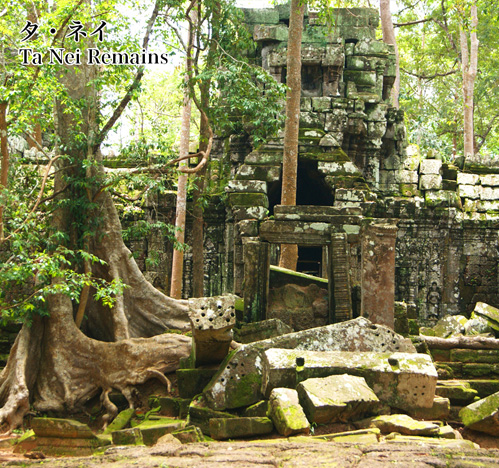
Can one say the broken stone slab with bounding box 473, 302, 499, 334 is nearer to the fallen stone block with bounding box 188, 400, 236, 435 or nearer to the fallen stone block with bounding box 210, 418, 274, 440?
the fallen stone block with bounding box 188, 400, 236, 435

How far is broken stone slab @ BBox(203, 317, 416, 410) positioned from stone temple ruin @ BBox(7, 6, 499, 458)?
0.6 inches

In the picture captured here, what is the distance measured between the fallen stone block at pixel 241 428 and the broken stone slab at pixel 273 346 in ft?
2.85

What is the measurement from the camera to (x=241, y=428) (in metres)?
5.95

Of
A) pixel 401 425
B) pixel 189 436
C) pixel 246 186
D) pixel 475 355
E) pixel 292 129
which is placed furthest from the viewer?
pixel 246 186

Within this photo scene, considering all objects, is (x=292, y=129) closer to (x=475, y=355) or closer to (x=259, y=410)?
(x=475, y=355)

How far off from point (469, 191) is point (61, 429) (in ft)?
39.1

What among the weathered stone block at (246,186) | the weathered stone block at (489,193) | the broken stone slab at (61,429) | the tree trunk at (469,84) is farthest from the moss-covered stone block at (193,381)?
the tree trunk at (469,84)

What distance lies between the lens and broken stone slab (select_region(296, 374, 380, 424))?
583 centimetres

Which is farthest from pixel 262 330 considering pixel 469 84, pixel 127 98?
pixel 469 84

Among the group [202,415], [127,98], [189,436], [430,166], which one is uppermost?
[127,98]

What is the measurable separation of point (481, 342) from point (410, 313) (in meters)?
1.13

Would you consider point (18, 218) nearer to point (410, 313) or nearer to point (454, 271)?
point (410, 313)

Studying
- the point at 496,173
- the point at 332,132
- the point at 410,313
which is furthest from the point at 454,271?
the point at 410,313

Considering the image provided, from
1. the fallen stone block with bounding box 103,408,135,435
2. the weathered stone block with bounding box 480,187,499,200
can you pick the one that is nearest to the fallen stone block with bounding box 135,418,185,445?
the fallen stone block with bounding box 103,408,135,435
